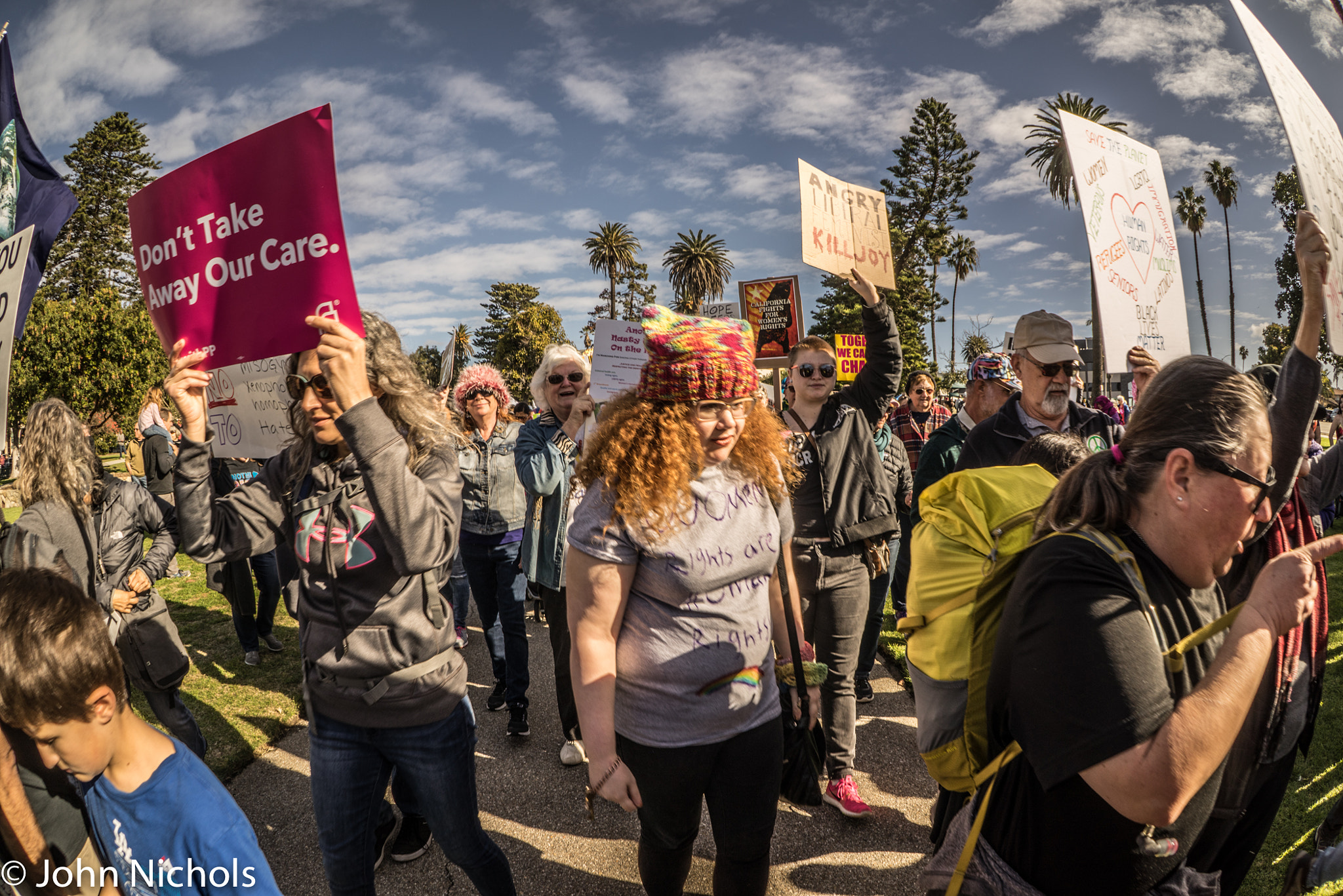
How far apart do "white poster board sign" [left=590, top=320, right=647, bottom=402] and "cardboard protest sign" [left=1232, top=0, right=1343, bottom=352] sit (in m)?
3.12

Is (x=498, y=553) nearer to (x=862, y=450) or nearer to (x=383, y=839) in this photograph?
(x=383, y=839)

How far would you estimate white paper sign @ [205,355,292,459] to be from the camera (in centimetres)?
222

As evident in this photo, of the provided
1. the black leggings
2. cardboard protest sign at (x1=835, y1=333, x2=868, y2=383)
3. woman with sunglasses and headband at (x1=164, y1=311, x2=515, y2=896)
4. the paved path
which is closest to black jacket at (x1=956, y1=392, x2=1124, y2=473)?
the paved path

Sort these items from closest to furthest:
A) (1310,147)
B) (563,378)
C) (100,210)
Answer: (1310,147), (563,378), (100,210)

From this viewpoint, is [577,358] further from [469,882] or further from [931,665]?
[931,665]

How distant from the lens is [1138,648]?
117cm

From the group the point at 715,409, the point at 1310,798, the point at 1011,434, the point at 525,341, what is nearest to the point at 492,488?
the point at 715,409

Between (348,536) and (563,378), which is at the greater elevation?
(563,378)

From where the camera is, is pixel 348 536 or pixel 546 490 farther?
pixel 546 490

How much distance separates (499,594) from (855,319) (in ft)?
153

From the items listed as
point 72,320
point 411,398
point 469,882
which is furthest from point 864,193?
point 72,320

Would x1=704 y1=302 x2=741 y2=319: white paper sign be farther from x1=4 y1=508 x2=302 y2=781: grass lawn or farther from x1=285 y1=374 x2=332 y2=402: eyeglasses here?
x1=285 y1=374 x2=332 y2=402: eyeglasses

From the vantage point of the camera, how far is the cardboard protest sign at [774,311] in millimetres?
9359

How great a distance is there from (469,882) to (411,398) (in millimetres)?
2067
